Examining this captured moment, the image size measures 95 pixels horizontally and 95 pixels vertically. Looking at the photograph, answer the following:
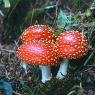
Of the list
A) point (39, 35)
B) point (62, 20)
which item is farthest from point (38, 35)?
point (62, 20)

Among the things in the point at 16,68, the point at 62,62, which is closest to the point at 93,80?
the point at 62,62

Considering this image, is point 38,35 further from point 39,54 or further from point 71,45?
point 71,45

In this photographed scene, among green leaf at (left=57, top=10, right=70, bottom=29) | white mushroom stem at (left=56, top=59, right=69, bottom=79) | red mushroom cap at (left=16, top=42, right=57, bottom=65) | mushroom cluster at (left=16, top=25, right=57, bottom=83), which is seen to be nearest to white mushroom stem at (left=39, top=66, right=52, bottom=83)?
mushroom cluster at (left=16, top=25, right=57, bottom=83)

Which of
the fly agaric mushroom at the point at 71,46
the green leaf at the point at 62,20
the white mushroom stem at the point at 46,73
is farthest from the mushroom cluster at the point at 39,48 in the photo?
the green leaf at the point at 62,20

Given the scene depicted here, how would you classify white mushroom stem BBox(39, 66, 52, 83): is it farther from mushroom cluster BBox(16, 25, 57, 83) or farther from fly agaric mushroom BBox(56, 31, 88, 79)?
fly agaric mushroom BBox(56, 31, 88, 79)

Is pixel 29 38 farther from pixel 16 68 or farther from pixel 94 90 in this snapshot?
pixel 94 90

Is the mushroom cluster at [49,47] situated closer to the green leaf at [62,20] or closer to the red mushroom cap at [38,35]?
the red mushroom cap at [38,35]
